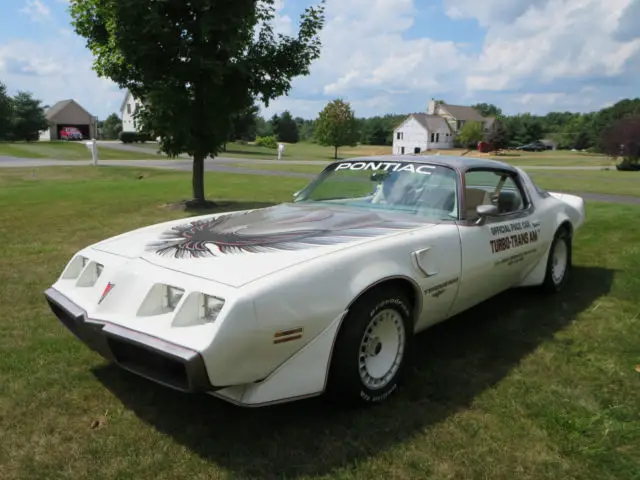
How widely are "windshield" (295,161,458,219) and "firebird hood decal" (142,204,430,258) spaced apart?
211 millimetres

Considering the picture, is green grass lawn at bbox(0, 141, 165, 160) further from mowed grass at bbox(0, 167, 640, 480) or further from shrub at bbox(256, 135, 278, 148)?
mowed grass at bbox(0, 167, 640, 480)

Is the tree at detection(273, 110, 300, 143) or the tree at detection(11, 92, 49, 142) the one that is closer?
the tree at detection(11, 92, 49, 142)

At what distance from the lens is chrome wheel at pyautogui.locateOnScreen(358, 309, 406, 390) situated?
3045 millimetres

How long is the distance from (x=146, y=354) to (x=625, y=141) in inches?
1771

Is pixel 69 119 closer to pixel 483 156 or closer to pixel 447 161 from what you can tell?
pixel 483 156

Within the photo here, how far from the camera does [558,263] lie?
5414 mm

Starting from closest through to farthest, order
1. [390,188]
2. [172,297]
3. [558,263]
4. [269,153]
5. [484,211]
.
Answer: [172,297]
[484,211]
[390,188]
[558,263]
[269,153]

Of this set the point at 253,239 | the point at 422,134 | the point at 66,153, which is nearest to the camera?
the point at 253,239

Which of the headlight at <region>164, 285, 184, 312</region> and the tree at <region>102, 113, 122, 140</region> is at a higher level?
the tree at <region>102, 113, 122, 140</region>

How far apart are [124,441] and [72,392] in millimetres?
714

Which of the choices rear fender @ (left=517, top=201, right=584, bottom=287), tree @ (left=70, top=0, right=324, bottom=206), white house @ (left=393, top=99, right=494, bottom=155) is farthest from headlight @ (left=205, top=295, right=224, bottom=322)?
white house @ (left=393, top=99, right=494, bottom=155)

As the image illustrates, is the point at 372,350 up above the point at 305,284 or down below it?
below

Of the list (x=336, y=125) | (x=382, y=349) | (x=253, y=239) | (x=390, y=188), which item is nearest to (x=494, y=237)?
(x=390, y=188)

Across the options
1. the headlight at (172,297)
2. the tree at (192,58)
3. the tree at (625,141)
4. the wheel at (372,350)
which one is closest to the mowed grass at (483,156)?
the tree at (625,141)
